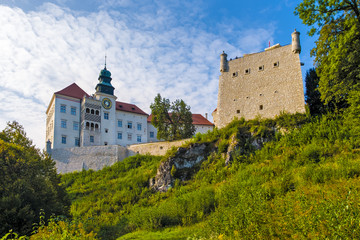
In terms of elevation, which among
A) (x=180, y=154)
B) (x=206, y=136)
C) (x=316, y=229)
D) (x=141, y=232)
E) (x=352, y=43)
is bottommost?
(x=141, y=232)

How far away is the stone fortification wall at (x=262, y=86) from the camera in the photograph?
80.8 ft

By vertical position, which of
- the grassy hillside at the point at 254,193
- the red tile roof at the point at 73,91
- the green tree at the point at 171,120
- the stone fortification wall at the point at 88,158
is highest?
the red tile roof at the point at 73,91

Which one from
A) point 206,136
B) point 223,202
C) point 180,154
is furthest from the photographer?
point 206,136

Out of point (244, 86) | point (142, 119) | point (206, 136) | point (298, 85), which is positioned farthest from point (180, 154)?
point (142, 119)

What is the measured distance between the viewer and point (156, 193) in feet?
72.5

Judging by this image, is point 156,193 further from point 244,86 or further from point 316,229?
point 316,229

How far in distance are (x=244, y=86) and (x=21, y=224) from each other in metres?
22.0

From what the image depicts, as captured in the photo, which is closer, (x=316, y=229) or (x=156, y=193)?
(x=316, y=229)

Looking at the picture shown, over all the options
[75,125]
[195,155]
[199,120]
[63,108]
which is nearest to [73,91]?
[63,108]

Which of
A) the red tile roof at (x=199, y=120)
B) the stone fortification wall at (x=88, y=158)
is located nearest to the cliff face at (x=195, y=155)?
the stone fortification wall at (x=88, y=158)

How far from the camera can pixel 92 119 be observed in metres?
41.3

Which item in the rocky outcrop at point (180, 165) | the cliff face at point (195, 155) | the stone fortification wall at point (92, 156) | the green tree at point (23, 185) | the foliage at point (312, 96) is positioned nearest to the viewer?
the green tree at point (23, 185)

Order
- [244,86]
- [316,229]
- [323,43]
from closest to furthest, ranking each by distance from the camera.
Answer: [316,229]
[323,43]
[244,86]

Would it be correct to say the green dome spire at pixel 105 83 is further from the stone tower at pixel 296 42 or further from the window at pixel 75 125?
the stone tower at pixel 296 42
